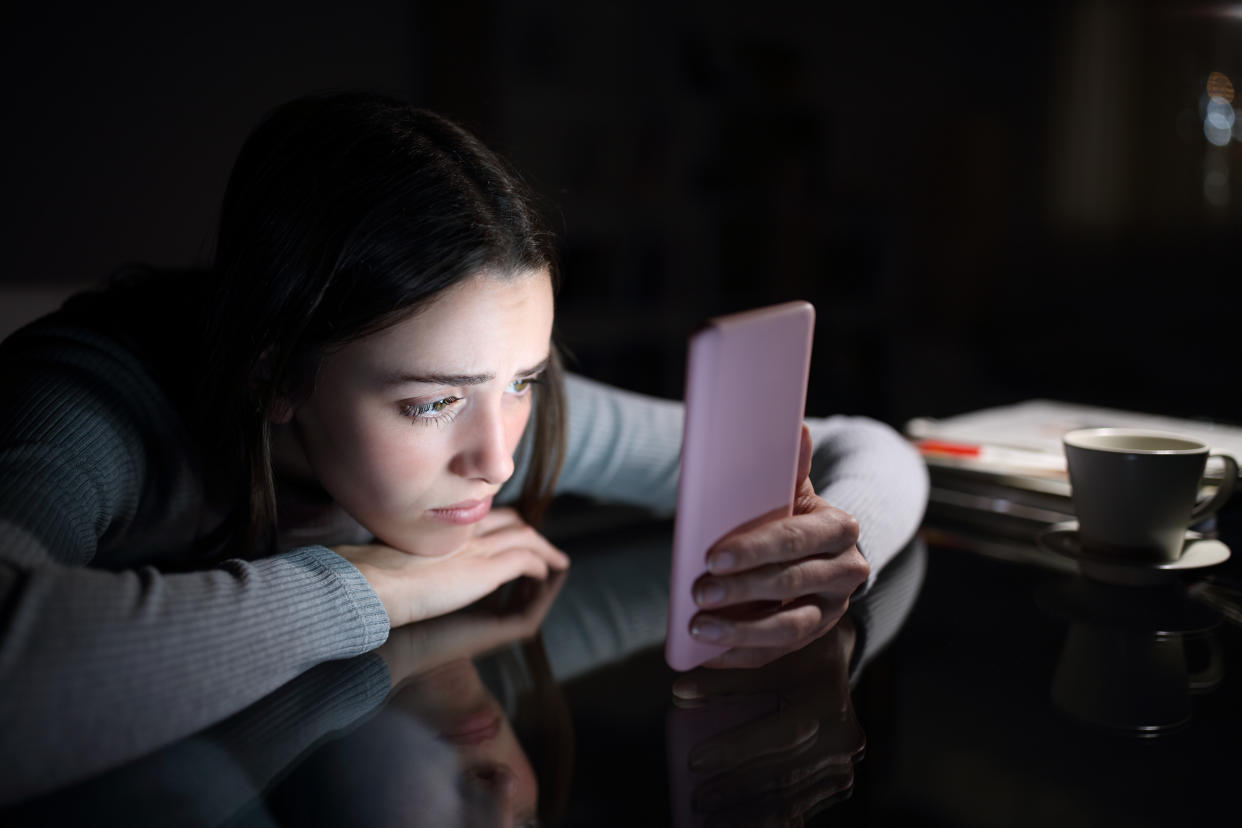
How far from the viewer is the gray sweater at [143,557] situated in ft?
1.70

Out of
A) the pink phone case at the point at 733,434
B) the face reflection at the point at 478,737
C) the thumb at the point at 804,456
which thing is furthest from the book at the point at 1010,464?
the face reflection at the point at 478,737

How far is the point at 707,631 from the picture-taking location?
0.62 m

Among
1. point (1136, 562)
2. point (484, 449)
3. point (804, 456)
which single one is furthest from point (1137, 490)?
point (484, 449)

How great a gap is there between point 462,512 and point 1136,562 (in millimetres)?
568

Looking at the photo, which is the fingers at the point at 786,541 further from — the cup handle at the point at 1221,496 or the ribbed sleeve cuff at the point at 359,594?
the cup handle at the point at 1221,496

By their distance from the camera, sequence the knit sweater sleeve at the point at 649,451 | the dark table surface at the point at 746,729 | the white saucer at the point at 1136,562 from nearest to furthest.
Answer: the dark table surface at the point at 746,729 → the white saucer at the point at 1136,562 → the knit sweater sleeve at the point at 649,451

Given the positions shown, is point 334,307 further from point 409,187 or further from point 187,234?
point 187,234

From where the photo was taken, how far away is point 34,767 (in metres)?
0.49

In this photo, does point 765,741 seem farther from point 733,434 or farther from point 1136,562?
point 1136,562

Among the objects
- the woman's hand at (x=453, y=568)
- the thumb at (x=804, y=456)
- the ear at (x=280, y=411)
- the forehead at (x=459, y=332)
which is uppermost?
the forehead at (x=459, y=332)

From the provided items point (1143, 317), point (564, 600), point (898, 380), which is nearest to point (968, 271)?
point (898, 380)

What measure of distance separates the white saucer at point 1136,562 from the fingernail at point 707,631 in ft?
1.35

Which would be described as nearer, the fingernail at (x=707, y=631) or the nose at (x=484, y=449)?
the fingernail at (x=707, y=631)

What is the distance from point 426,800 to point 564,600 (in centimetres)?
32
